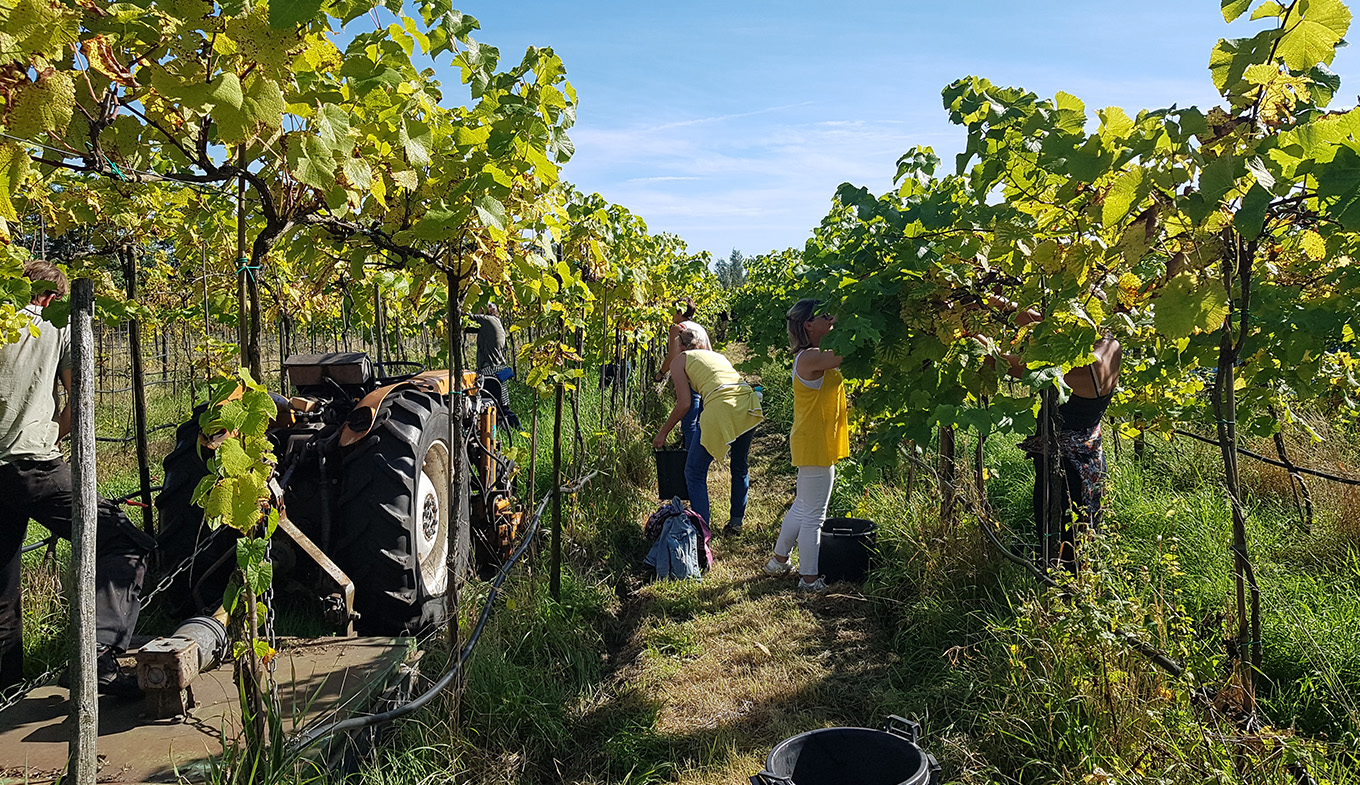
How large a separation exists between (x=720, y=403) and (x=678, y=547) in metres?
1.09

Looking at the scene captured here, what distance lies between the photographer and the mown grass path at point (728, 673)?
3080 millimetres

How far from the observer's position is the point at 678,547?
4898 millimetres

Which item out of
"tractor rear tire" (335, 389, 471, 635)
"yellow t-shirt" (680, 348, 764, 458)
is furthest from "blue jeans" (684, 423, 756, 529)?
"tractor rear tire" (335, 389, 471, 635)

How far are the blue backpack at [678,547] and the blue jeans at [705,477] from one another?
1.77 ft

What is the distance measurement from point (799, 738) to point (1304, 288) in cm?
208

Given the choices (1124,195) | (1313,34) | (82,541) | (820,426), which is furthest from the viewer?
(820,426)

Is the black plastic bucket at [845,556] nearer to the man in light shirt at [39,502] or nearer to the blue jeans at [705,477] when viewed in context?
the blue jeans at [705,477]

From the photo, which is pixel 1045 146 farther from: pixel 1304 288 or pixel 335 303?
pixel 335 303

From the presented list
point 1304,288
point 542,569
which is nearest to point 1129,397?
point 1304,288

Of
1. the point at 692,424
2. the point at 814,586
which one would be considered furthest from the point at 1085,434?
the point at 692,424

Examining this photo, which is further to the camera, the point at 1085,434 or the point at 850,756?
the point at 1085,434

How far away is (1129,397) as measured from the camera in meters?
4.22

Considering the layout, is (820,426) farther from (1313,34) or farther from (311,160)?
(311,160)

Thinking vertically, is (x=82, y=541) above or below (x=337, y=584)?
above
